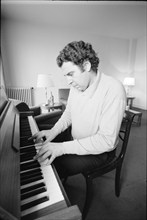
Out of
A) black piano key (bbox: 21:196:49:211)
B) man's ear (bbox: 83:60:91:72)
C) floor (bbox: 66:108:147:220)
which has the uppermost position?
man's ear (bbox: 83:60:91:72)

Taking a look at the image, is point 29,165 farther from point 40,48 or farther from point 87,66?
point 40,48

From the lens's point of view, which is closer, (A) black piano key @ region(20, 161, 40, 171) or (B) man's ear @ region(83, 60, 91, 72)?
(A) black piano key @ region(20, 161, 40, 171)

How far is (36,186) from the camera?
0.47 m

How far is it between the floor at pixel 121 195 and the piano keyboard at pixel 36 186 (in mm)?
753

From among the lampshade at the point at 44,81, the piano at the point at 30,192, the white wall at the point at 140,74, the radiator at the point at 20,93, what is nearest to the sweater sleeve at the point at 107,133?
the piano at the point at 30,192

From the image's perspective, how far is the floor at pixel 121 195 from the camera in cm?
99

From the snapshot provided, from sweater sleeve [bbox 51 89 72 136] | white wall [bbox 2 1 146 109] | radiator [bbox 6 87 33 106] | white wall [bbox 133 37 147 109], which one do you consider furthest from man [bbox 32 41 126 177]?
white wall [bbox 133 37 147 109]

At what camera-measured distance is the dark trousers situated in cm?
80

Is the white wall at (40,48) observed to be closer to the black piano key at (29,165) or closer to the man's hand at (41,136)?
the man's hand at (41,136)

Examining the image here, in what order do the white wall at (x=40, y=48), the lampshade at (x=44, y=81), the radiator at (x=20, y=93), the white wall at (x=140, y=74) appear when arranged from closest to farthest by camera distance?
the lampshade at (x=44, y=81) → the white wall at (x=40, y=48) → the radiator at (x=20, y=93) → the white wall at (x=140, y=74)

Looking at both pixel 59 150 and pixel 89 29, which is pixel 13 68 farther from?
pixel 59 150

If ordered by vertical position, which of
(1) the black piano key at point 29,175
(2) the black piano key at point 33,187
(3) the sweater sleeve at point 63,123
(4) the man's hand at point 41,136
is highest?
(3) the sweater sleeve at point 63,123

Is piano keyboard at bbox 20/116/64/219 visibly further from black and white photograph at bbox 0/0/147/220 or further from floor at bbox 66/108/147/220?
floor at bbox 66/108/147/220

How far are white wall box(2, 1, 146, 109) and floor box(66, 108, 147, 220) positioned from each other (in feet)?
10.1
